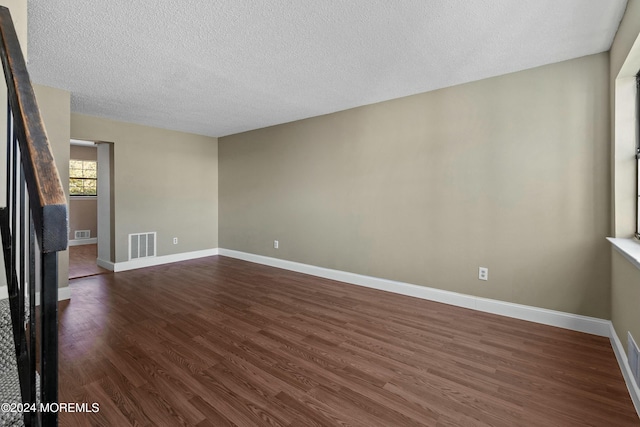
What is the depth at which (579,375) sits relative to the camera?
6.41 ft

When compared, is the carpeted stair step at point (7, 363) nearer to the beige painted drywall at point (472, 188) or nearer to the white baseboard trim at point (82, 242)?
the beige painted drywall at point (472, 188)

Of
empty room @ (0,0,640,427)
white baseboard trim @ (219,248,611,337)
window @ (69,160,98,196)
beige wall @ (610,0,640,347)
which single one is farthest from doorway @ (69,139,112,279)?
beige wall @ (610,0,640,347)

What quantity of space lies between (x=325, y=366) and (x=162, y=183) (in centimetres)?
448

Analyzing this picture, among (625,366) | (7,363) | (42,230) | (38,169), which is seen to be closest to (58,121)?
(7,363)

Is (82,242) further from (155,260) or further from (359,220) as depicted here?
(359,220)

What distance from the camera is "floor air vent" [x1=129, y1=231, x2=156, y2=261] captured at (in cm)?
480

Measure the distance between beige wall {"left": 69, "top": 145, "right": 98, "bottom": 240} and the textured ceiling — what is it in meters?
4.51

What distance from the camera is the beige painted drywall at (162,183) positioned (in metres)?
4.61

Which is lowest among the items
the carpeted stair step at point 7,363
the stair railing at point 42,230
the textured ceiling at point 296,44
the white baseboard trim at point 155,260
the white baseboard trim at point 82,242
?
the white baseboard trim at point 155,260

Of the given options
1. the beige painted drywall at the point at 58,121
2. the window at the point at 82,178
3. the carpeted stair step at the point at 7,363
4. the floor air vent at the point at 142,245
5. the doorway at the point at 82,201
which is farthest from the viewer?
the window at the point at 82,178

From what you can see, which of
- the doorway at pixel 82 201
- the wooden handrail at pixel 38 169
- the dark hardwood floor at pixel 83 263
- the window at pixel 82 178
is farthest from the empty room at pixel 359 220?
the window at pixel 82 178

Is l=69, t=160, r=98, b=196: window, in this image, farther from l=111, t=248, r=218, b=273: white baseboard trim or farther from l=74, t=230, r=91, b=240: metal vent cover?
l=111, t=248, r=218, b=273: white baseboard trim

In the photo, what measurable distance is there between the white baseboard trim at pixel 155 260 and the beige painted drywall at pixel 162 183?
8cm

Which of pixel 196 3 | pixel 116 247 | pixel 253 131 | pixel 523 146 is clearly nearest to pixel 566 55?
pixel 523 146
